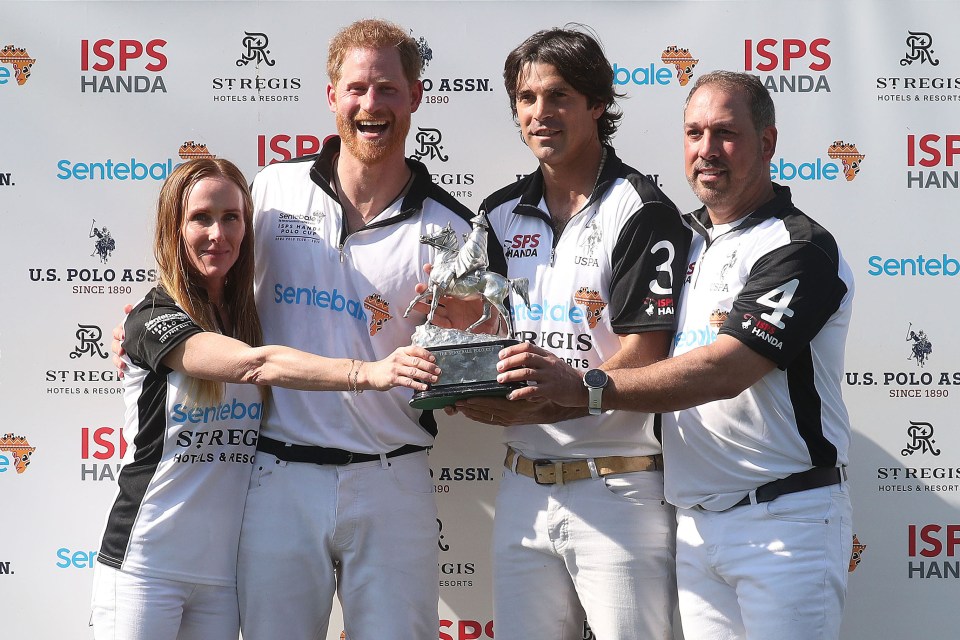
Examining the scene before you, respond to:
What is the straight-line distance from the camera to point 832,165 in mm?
3918

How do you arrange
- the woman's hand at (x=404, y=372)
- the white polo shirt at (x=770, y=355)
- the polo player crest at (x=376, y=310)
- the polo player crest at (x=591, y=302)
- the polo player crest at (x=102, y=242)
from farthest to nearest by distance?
the polo player crest at (x=102, y=242), the polo player crest at (x=376, y=310), the polo player crest at (x=591, y=302), the white polo shirt at (x=770, y=355), the woman's hand at (x=404, y=372)

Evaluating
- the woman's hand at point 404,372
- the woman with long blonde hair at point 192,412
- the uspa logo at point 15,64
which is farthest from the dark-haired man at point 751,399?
the uspa logo at point 15,64

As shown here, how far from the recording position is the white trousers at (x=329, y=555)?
305 centimetres

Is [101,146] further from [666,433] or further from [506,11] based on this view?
[666,433]

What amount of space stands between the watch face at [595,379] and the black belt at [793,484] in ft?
2.01

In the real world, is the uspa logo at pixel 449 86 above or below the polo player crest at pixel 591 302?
above

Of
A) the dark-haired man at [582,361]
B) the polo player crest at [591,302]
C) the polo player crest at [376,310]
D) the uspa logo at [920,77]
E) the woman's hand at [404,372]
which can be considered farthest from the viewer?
the uspa logo at [920,77]

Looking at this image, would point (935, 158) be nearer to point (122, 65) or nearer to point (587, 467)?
point (587, 467)

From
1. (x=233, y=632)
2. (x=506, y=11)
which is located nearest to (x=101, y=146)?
(x=506, y=11)

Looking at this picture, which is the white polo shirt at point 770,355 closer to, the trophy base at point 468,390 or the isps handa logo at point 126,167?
the trophy base at point 468,390

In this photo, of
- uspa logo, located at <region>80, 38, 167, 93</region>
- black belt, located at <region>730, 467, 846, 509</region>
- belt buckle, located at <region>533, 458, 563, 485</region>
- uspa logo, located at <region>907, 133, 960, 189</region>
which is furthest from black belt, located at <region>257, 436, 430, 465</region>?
uspa logo, located at <region>907, 133, 960, 189</region>

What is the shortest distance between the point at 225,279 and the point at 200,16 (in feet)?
4.71

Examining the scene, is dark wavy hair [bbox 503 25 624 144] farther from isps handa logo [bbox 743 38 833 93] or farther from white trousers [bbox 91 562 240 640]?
white trousers [bbox 91 562 240 640]

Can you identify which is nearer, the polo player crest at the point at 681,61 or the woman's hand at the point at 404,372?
the woman's hand at the point at 404,372
